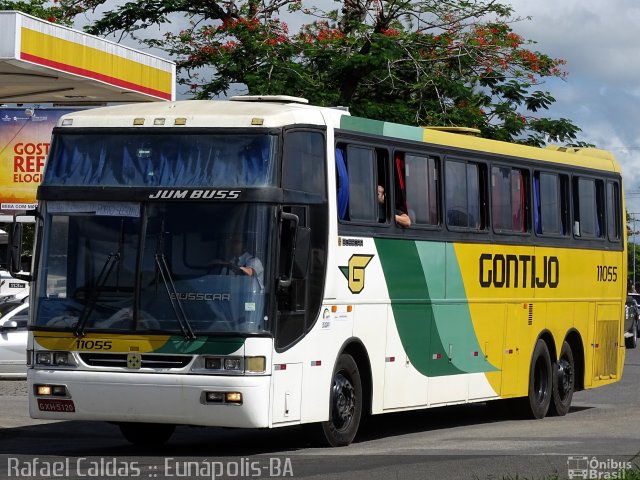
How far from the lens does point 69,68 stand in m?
24.9

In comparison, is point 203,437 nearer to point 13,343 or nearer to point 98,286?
point 98,286

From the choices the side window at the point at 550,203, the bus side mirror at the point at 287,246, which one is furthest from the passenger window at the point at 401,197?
the side window at the point at 550,203

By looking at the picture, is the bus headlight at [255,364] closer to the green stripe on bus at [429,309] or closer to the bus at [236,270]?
the bus at [236,270]

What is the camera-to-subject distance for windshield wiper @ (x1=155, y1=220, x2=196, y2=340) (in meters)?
13.5

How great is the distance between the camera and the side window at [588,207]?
20.9 metres

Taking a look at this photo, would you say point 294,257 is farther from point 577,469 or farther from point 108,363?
point 577,469

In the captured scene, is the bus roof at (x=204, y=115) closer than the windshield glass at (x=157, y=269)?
No

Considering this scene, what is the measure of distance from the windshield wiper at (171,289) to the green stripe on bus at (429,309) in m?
2.73

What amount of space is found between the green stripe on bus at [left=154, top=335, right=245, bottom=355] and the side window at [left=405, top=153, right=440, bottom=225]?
3.65m

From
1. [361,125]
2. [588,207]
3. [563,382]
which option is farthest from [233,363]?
[588,207]

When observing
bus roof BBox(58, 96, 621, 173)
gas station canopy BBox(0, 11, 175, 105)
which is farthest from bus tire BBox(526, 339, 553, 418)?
gas station canopy BBox(0, 11, 175, 105)

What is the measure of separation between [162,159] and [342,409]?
297 cm

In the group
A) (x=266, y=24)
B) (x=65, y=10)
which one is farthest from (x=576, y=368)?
(x=65, y=10)

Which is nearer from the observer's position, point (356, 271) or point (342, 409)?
point (342, 409)
